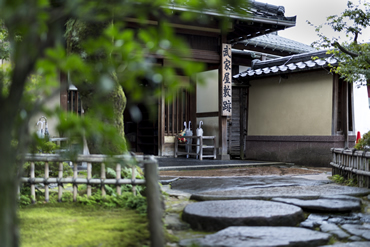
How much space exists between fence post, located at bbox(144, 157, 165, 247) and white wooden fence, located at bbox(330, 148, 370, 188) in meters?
4.32

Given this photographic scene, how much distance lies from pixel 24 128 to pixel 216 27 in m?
11.6

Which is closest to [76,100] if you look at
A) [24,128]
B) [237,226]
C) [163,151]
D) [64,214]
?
[163,151]

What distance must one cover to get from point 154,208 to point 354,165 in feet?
16.2

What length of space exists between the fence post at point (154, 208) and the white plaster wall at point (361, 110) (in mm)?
10200

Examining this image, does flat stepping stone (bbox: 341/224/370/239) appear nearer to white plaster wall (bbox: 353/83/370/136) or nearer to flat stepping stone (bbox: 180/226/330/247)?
flat stepping stone (bbox: 180/226/330/247)

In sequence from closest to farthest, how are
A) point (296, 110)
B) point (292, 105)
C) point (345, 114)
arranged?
1. point (345, 114)
2. point (296, 110)
3. point (292, 105)

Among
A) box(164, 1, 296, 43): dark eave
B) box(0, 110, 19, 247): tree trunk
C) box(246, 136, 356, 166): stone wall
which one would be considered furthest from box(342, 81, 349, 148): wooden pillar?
box(0, 110, 19, 247): tree trunk

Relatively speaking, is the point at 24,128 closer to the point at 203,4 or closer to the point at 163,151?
the point at 203,4

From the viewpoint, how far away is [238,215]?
371cm

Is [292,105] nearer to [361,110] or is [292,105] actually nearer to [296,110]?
[296,110]

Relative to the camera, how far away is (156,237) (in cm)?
268

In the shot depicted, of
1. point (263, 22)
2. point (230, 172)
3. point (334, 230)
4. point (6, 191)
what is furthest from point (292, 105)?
point (6, 191)

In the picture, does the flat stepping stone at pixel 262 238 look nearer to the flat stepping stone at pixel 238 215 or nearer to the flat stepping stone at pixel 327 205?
the flat stepping stone at pixel 238 215

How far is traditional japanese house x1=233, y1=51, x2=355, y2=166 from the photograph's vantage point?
1142 centimetres
